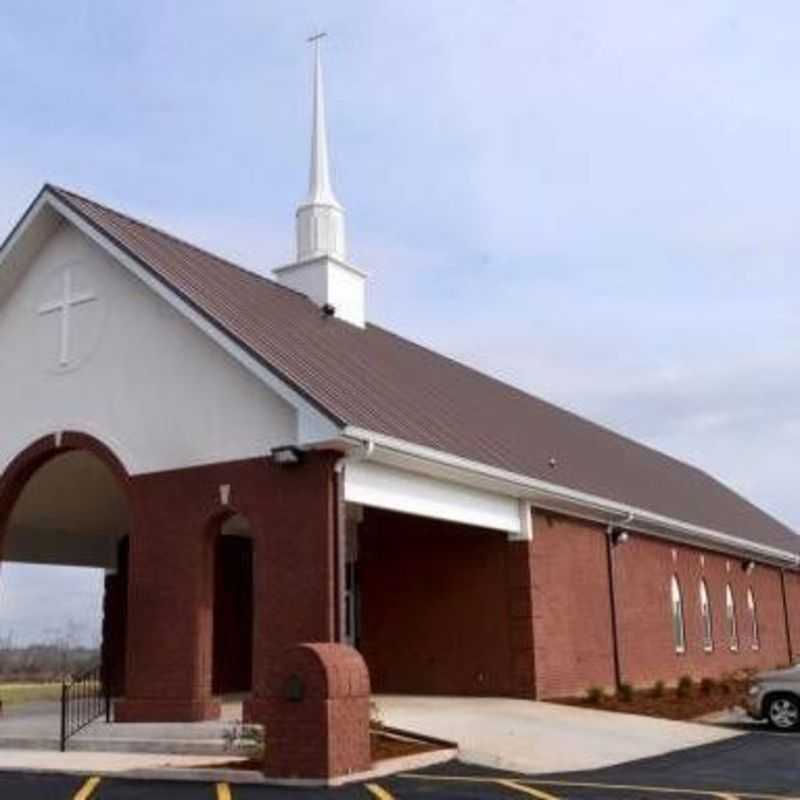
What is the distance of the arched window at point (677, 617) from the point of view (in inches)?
1181

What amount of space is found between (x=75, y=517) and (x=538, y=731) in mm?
13036

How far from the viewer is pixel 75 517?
1044 inches

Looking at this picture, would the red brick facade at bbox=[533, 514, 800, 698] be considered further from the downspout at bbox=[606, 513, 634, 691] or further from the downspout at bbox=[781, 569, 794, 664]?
the downspout at bbox=[781, 569, 794, 664]

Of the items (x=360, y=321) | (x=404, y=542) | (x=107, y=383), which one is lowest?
(x=404, y=542)

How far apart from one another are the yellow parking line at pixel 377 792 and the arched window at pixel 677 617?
1825 centimetres

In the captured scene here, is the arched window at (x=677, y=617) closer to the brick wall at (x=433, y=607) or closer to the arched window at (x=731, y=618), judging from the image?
the arched window at (x=731, y=618)

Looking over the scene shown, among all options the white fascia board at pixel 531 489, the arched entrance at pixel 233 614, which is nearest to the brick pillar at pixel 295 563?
the white fascia board at pixel 531 489

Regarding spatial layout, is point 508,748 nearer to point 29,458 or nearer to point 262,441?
point 262,441

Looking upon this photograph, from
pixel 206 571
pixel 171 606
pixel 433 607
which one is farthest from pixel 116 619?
pixel 206 571

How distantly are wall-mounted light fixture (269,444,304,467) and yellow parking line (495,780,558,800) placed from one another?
5.87 meters

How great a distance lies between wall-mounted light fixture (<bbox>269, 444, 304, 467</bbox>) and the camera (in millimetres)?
17359

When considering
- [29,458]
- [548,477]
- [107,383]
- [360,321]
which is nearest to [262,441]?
[107,383]

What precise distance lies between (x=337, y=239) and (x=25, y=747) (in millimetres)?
13621

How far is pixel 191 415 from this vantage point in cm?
1891
